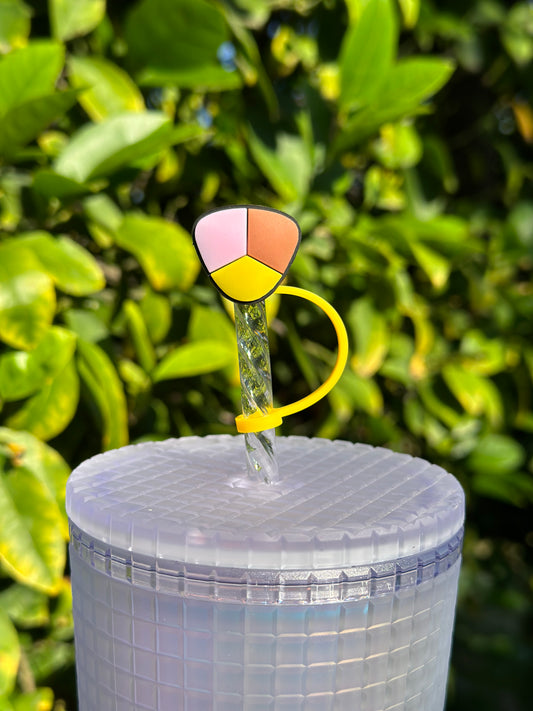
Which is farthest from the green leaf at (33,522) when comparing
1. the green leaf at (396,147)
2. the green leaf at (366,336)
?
the green leaf at (396,147)

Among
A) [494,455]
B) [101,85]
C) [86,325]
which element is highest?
[101,85]

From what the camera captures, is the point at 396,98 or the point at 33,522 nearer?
the point at 33,522

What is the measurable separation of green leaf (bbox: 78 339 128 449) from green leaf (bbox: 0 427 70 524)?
0.06 metres

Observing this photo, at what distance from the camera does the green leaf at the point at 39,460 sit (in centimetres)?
63

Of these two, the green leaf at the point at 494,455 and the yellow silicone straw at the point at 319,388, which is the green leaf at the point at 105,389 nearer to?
the yellow silicone straw at the point at 319,388

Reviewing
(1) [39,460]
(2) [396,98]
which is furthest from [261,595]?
(2) [396,98]

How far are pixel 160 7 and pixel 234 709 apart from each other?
656 millimetres

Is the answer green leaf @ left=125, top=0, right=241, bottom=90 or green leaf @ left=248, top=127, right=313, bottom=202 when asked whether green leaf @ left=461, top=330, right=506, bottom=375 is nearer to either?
green leaf @ left=248, top=127, right=313, bottom=202

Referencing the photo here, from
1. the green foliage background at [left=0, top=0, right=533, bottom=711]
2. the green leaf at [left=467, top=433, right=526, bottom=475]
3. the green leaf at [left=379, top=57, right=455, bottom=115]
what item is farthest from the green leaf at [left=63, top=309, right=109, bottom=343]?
the green leaf at [left=467, top=433, right=526, bottom=475]

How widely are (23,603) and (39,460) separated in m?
0.19

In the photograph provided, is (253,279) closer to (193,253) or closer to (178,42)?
(193,253)

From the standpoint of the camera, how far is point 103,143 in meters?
0.70

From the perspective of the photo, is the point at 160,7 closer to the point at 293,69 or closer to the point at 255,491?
the point at 293,69

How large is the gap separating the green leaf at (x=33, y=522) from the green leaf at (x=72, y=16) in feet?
1.45
